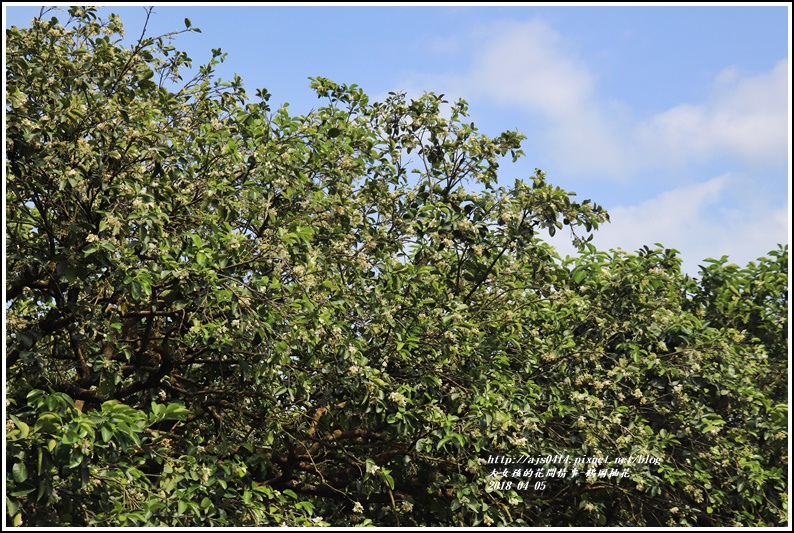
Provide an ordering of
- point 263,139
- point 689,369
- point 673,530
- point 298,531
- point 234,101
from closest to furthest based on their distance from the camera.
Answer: point 298,531 → point 673,530 → point 263,139 → point 234,101 → point 689,369

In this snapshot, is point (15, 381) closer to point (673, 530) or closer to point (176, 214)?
point (176, 214)

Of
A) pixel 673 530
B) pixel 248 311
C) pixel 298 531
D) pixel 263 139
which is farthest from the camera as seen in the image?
pixel 263 139

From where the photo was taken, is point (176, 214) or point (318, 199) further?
point (318, 199)

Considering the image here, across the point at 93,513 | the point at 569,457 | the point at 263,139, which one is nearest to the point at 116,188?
the point at 263,139

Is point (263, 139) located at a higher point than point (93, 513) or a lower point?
higher

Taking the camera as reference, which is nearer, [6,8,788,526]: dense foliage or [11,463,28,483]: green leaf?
[11,463,28,483]: green leaf

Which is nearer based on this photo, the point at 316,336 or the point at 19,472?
the point at 19,472

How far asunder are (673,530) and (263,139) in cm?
478

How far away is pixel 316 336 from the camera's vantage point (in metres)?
6.30

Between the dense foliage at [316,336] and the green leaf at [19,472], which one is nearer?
the green leaf at [19,472]

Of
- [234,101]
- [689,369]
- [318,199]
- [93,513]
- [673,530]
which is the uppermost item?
[234,101]

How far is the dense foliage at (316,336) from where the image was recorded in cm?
593

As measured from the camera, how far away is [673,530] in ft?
20.7

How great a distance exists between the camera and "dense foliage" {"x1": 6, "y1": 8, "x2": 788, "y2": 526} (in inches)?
233
